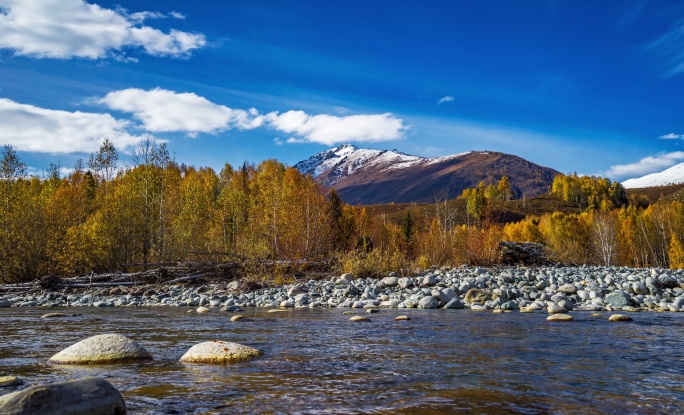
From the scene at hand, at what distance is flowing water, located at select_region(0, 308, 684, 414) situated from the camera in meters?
3.80

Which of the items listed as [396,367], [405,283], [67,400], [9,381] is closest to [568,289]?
[405,283]

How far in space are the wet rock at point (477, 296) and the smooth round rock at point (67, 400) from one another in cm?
1082

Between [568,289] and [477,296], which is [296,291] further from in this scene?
[568,289]

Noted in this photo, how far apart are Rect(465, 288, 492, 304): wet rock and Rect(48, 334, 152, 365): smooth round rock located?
921cm

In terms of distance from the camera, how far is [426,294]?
13781 millimetres

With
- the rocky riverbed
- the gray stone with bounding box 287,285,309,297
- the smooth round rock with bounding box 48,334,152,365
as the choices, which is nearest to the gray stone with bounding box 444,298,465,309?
the rocky riverbed

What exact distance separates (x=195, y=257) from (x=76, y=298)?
6141 mm

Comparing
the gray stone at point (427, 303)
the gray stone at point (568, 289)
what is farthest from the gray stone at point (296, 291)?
the gray stone at point (568, 289)

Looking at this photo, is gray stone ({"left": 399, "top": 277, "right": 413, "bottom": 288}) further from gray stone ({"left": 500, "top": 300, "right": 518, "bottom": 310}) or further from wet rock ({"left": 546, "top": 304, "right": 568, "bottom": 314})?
wet rock ({"left": 546, "top": 304, "right": 568, "bottom": 314})

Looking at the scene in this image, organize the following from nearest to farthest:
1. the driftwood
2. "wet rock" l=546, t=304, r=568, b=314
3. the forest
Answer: "wet rock" l=546, t=304, r=568, b=314 → the driftwood → the forest

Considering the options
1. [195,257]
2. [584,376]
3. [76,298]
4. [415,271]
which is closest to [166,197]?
[195,257]

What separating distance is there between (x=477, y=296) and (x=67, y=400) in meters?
11.4

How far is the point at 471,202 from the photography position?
375 ft

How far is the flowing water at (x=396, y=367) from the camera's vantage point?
150 inches
